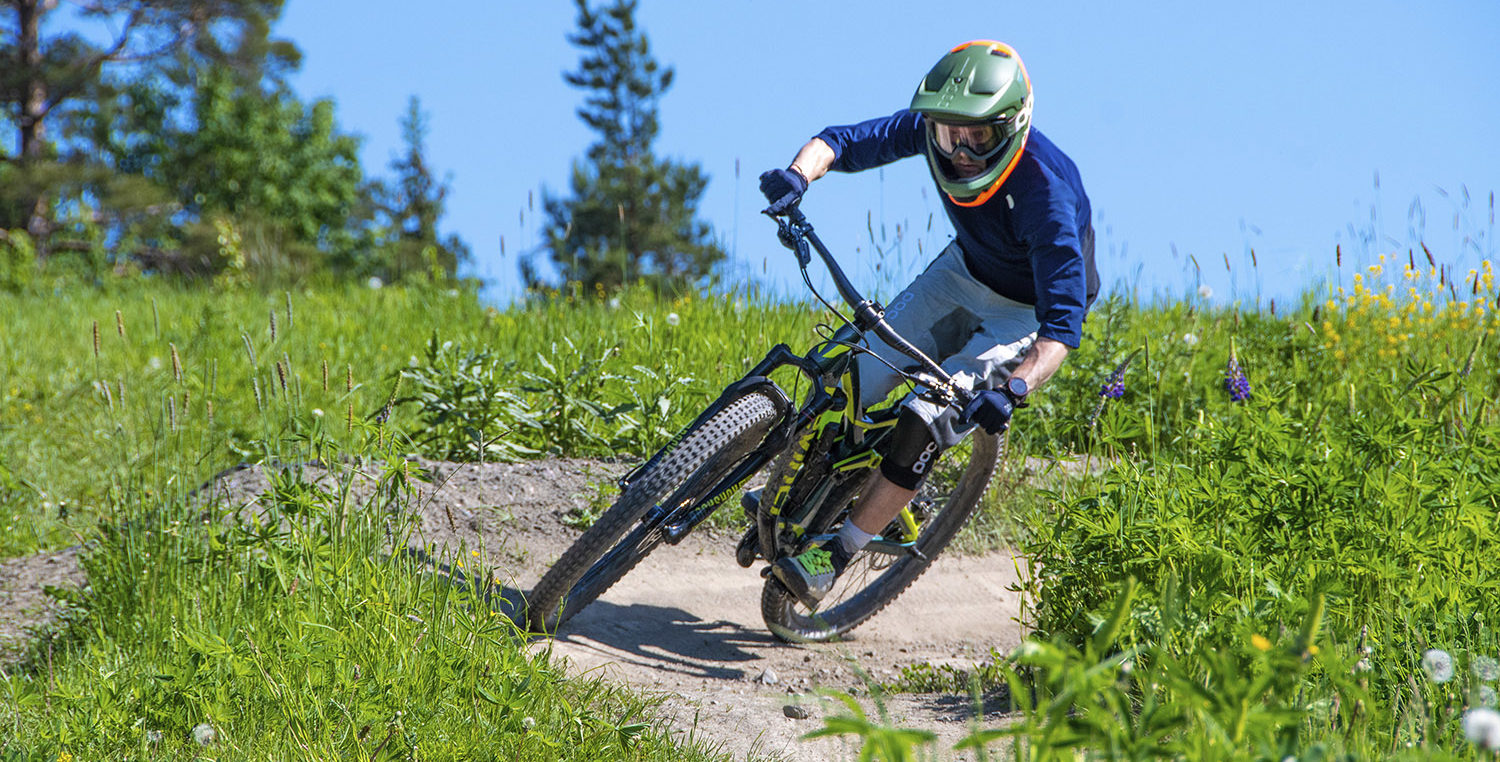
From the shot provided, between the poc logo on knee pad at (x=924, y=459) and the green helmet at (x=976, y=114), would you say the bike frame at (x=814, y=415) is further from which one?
the green helmet at (x=976, y=114)

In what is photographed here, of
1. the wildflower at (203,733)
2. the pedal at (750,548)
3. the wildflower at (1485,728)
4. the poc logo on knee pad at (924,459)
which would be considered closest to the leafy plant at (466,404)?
the pedal at (750,548)

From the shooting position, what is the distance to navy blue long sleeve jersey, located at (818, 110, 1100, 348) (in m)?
3.73

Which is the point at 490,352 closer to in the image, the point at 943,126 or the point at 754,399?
the point at 754,399

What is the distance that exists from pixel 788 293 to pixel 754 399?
3.79m

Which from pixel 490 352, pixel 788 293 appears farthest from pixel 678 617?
pixel 788 293

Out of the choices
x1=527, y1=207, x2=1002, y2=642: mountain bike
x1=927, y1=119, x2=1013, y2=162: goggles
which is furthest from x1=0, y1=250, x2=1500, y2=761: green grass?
x1=927, y1=119, x2=1013, y2=162: goggles

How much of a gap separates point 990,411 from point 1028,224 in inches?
29.2

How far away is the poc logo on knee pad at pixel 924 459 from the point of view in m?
3.90

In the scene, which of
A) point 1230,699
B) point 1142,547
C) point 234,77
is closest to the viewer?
point 1230,699

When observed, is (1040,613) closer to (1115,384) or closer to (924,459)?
(924,459)

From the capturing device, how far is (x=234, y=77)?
96.8ft

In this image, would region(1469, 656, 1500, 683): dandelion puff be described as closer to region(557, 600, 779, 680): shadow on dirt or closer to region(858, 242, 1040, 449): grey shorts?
region(858, 242, 1040, 449): grey shorts

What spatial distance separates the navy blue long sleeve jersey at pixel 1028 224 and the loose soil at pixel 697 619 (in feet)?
3.41

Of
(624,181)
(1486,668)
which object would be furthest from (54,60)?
(1486,668)
